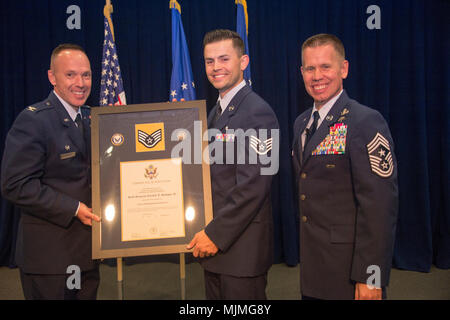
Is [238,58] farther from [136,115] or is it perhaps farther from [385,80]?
[385,80]

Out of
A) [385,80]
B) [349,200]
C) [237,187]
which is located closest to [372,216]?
[349,200]

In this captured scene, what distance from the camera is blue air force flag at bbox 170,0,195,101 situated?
3723 millimetres

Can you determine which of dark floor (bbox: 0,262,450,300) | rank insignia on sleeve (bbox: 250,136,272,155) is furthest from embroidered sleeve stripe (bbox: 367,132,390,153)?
dark floor (bbox: 0,262,450,300)

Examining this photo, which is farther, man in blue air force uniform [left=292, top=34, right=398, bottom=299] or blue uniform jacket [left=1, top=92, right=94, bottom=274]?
blue uniform jacket [left=1, top=92, right=94, bottom=274]

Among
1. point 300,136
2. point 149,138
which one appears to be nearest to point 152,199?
point 149,138

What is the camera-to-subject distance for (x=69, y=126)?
6.20 feet

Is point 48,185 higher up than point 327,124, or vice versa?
point 327,124

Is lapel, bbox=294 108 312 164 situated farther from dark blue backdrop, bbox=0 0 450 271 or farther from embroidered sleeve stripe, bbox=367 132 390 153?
dark blue backdrop, bbox=0 0 450 271

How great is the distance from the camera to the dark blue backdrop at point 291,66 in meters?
3.99

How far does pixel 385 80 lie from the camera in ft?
13.1

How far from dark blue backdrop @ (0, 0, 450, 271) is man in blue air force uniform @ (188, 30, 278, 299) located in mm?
2432

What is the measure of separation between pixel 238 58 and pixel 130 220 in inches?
46.8

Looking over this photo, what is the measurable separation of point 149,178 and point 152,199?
12cm

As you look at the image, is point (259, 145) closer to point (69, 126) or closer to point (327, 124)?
point (327, 124)
